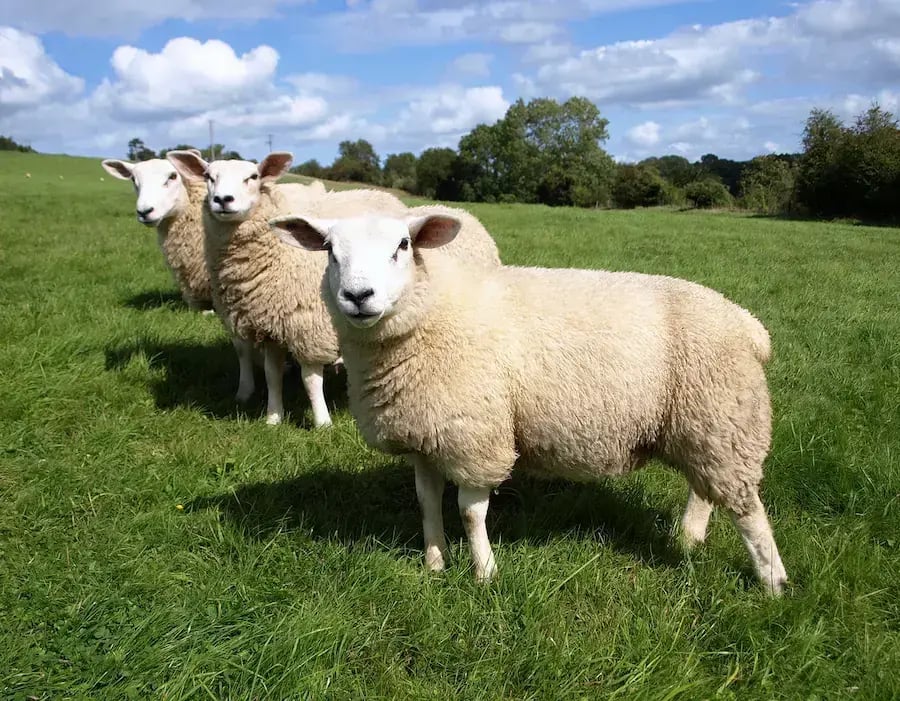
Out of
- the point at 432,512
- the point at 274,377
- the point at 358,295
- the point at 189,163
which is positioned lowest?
the point at 432,512

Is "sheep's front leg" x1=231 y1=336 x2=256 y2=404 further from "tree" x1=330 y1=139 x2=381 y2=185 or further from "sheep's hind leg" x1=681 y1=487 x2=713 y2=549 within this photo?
"tree" x1=330 y1=139 x2=381 y2=185

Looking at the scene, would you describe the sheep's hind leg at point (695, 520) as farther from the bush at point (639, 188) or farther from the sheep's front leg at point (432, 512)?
the bush at point (639, 188)

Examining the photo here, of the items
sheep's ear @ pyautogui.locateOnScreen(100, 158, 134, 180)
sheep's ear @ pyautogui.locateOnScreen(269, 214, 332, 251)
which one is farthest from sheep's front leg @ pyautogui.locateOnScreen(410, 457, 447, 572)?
sheep's ear @ pyautogui.locateOnScreen(100, 158, 134, 180)

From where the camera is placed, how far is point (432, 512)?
10.5 ft

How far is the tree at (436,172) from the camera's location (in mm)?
71562

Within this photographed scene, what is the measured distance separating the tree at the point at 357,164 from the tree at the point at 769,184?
143ft

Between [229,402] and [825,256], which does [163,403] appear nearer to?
[229,402]

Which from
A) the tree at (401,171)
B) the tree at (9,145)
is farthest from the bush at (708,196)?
the tree at (9,145)

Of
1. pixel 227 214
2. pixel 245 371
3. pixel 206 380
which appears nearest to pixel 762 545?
pixel 227 214

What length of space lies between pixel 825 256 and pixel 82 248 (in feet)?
Result: 42.1

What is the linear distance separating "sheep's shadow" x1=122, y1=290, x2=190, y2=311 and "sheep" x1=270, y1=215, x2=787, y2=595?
210 inches

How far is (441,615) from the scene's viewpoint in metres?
2.71

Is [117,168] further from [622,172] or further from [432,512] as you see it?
[622,172]

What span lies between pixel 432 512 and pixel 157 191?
13.3ft
